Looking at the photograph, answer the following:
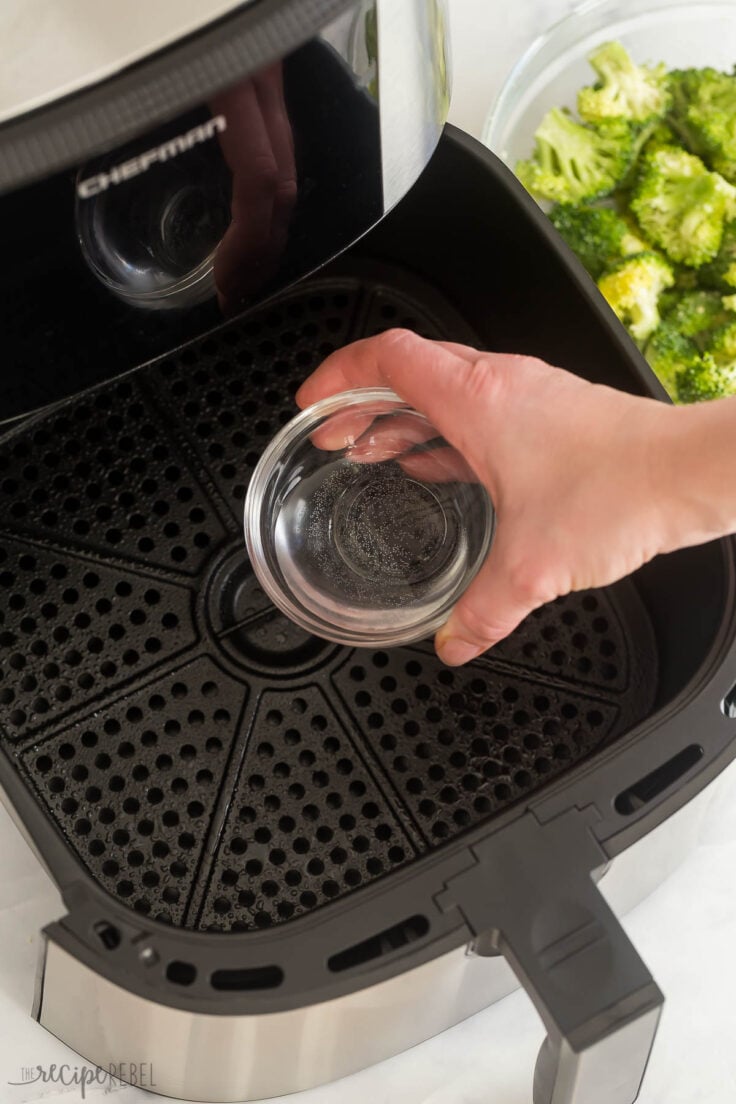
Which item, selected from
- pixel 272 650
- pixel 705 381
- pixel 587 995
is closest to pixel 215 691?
pixel 272 650

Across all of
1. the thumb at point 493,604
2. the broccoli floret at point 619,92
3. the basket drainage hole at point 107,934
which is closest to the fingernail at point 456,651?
the thumb at point 493,604

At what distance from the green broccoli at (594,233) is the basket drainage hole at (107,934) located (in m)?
0.56

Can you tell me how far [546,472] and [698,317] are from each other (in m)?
0.36

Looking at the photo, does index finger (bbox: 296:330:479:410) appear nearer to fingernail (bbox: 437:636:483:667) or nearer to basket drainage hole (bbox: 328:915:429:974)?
fingernail (bbox: 437:636:483:667)

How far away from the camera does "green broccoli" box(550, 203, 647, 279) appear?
32.2 inches

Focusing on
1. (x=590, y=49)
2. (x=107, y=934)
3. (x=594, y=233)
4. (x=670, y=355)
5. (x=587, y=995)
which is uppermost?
(x=590, y=49)

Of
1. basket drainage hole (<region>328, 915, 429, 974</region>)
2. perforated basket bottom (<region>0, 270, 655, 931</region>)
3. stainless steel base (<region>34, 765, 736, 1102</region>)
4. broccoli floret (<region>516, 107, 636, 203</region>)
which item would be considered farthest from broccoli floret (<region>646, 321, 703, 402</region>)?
basket drainage hole (<region>328, 915, 429, 974</region>)

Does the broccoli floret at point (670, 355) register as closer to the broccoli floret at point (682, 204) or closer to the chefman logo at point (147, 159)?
the broccoli floret at point (682, 204)

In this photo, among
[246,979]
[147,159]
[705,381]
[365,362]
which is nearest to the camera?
[147,159]

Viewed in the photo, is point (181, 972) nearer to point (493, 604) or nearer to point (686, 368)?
point (493, 604)

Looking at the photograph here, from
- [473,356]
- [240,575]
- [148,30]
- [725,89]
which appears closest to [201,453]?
[240,575]

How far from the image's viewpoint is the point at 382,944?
1.76 ft

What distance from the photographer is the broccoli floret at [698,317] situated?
0.84 metres

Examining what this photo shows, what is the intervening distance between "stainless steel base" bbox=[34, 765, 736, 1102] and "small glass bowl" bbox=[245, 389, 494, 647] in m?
0.18
